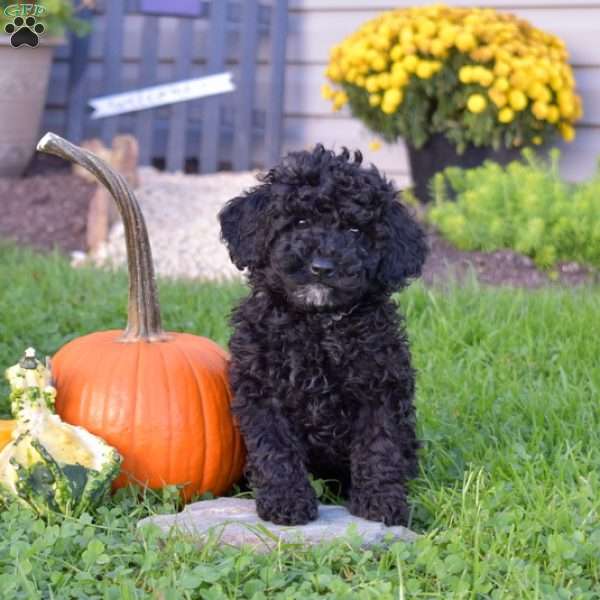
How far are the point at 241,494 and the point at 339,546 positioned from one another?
0.61m

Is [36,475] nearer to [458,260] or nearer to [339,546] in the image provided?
[339,546]

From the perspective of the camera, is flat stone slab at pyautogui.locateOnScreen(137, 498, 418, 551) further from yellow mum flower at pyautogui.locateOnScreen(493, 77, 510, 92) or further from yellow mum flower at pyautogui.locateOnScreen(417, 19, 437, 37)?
yellow mum flower at pyautogui.locateOnScreen(417, 19, 437, 37)

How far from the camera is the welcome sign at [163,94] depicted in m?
8.98

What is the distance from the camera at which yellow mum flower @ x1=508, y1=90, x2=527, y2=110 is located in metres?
7.30

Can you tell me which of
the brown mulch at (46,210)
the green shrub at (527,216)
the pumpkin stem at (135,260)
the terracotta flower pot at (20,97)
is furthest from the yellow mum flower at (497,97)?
the pumpkin stem at (135,260)

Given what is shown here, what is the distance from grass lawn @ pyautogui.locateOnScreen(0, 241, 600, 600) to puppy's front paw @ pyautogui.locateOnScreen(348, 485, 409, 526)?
102mm

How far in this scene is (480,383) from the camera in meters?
4.44

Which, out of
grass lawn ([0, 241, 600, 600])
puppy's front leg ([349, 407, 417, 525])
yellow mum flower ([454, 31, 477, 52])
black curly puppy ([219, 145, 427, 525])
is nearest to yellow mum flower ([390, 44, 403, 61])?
yellow mum flower ([454, 31, 477, 52])

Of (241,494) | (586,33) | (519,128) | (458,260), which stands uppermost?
(586,33)

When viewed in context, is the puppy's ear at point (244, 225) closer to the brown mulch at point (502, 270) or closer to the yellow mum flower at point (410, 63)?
the brown mulch at point (502, 270)

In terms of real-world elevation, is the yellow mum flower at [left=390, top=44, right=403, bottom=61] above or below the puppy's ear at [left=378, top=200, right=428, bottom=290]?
above

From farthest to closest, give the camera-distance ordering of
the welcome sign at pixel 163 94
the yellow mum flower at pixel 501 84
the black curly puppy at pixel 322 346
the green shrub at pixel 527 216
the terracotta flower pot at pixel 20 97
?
1. the welcome sign at pixel 163 94
2. the terracotta flower pot at pixel 20 97
3. the yellow mum flower at pixel 501 84
4. the green shrub at pixel 527 216
5. the black curly puppy at pixel 322 346

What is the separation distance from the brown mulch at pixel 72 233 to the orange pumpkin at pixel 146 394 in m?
2.53

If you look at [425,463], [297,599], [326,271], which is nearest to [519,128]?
[425,463]
